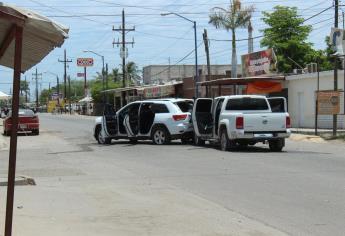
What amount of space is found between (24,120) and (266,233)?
2710 centimetres

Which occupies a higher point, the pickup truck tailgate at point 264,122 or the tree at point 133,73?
the tree at point 133,73

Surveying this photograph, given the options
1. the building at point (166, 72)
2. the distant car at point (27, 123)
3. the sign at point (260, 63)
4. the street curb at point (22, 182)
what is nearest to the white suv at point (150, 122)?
the distant car at point (27, 123)

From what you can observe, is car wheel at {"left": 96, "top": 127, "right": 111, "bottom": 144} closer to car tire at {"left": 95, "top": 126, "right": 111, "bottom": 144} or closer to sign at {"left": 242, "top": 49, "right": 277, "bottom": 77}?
car tire at {"left": 95, "top": 126, "right": 111, "bottom": 144}

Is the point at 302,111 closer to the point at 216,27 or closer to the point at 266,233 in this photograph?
the point at 216,27

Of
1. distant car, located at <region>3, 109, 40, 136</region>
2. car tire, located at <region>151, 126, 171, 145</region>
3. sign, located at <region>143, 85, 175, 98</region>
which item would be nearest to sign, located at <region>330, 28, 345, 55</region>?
car tire, located at <region>151, 126, 171, 145</region>

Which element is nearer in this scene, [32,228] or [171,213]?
[32,228]

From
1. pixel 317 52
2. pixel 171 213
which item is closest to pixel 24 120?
pixel 171 213

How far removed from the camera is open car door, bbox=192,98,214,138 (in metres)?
22.0

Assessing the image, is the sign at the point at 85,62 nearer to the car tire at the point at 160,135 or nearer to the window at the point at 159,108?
the window at the point at 159,108

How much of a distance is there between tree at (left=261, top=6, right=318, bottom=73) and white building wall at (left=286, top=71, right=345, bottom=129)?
56.8 ft

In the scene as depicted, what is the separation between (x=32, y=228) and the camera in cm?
784

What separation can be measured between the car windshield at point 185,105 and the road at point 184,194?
4.61 m

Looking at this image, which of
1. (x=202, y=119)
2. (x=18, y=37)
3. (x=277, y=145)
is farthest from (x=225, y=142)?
(x=18, y=37)

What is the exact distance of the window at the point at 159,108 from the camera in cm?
2320
